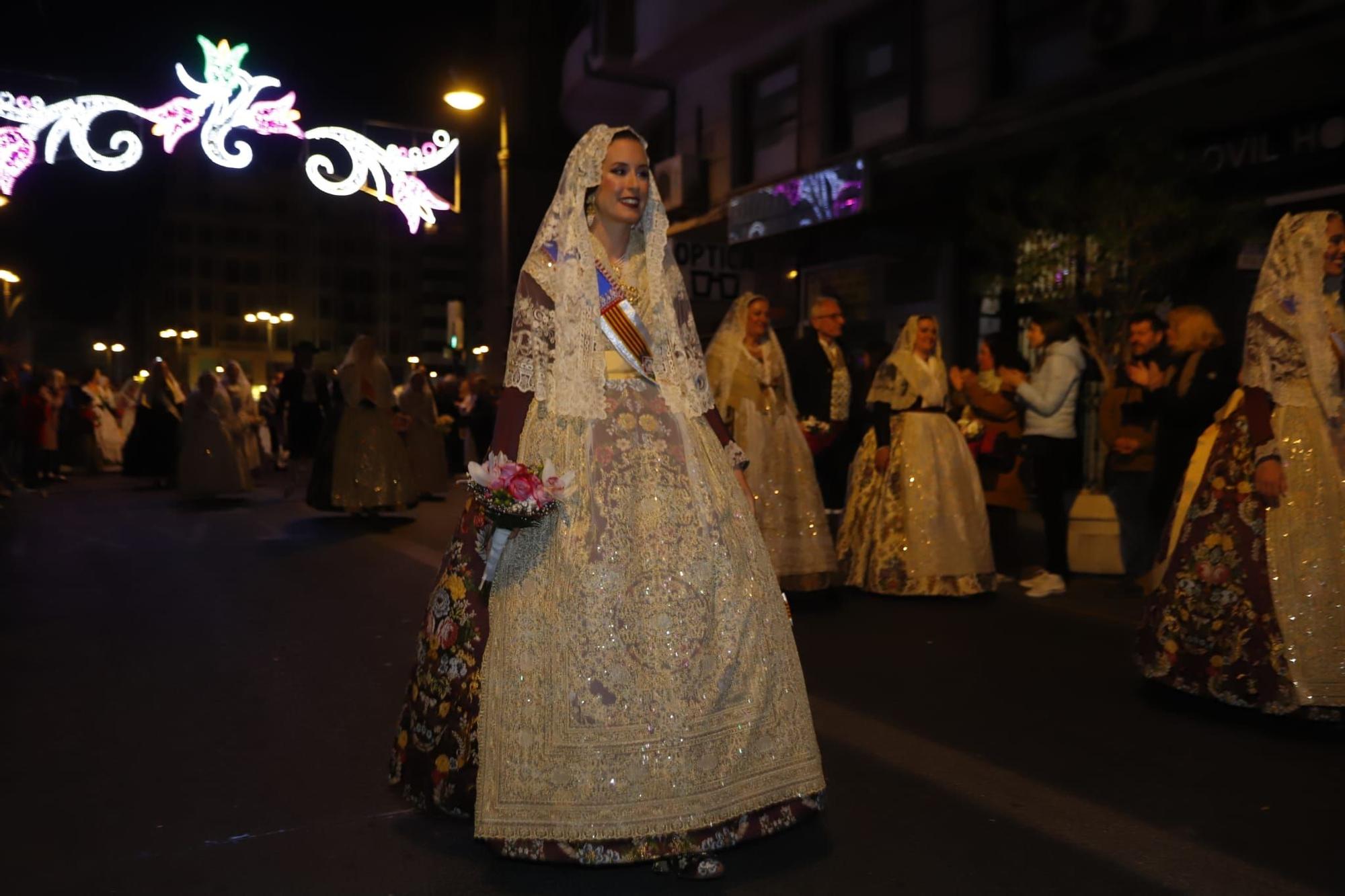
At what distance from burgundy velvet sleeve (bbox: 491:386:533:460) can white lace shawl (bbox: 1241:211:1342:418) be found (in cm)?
335

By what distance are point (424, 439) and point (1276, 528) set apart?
12.0 m

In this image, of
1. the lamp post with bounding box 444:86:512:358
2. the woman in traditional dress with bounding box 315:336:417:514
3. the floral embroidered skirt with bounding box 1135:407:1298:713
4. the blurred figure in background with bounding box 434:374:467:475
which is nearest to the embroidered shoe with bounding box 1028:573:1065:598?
the floral embroidered skirt with bounding box 1135:407:1298:713

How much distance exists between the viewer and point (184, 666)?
5.62m

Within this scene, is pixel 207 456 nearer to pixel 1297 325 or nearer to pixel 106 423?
pixel 106 423

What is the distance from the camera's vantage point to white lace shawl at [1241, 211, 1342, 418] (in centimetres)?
486

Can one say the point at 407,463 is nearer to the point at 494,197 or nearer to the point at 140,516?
the point at 140,516

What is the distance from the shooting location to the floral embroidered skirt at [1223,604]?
463 centimetres

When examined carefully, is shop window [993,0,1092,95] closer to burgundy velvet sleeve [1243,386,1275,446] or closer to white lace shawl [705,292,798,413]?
white lace shawl [705,292,798,413]

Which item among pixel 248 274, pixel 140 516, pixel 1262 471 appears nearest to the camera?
pixel 1262 471

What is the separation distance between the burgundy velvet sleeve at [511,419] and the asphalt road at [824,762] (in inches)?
47.2

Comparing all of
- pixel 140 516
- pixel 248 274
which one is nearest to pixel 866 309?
pixel 140 516

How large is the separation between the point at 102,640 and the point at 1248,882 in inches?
220

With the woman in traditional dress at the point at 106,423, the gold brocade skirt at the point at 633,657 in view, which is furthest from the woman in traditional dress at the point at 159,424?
the gold brocade skirt at the point at 633,657

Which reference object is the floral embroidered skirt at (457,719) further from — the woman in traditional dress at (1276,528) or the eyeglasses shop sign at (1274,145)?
the eyeglasses shop sign at (1274,145)
